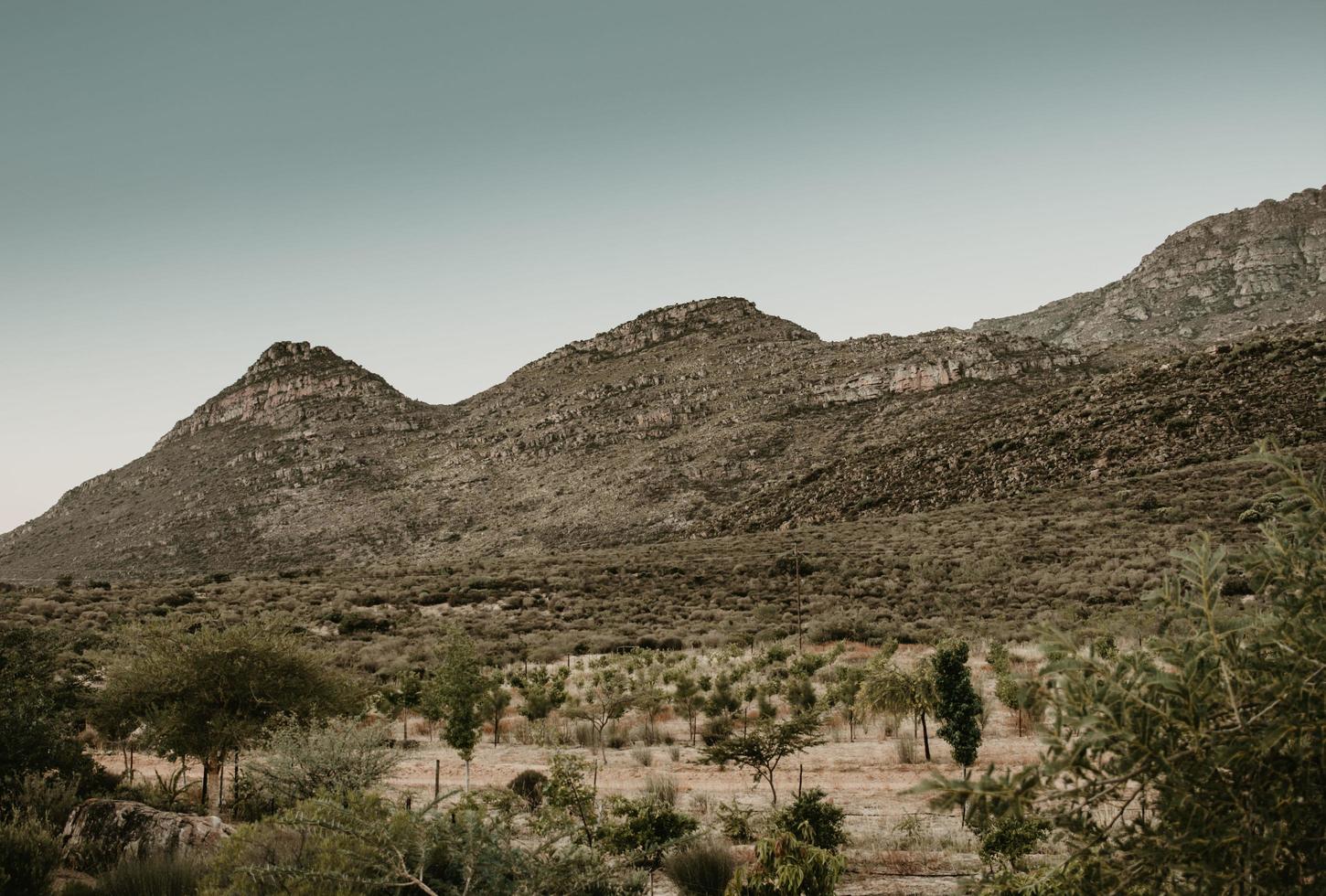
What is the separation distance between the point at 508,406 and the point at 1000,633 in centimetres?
9892

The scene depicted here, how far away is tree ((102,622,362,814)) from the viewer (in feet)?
49.7

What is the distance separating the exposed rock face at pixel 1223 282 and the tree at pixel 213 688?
119 metres

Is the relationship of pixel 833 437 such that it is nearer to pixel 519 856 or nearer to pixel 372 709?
pixel 372 709

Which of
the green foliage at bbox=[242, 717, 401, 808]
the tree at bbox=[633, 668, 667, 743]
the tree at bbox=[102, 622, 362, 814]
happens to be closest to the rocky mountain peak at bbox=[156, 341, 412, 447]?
the tree at bbox=[633, 668, 667, 743]

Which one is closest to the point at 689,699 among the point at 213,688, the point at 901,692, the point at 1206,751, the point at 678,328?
the point at 901,692

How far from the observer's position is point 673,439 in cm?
9444

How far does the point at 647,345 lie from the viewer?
131625mm

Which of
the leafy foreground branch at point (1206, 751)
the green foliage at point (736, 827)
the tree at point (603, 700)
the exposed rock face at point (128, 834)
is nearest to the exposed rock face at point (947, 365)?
the tree at point (603, 700)

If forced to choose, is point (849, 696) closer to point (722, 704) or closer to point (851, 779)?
point (722, 704)

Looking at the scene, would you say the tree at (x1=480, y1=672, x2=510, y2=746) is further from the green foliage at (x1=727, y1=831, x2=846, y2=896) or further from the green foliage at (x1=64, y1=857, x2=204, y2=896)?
the green foliage at (x1=727, y1=831, x2=846, y2=896)

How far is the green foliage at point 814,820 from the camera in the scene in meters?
10.7

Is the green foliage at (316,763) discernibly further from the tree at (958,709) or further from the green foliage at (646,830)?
the tree at (958,709)

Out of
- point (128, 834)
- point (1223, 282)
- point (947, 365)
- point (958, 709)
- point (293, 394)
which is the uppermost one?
point (1223, 282)

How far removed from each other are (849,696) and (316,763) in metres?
14.4
